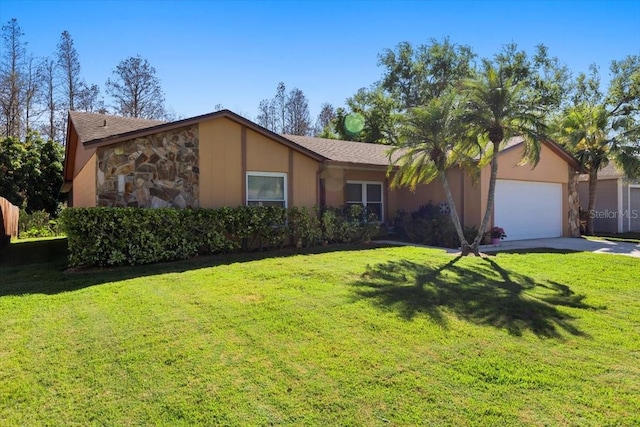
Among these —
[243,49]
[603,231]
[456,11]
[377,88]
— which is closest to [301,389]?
[456,11]

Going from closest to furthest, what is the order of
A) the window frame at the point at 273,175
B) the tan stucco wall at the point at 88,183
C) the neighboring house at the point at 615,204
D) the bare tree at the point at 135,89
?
the tan stucco wall at the point at 88,183
the window frame at the point at 273,175
the neighboring house at the point at 615,204
the bare tree at the point at 135,89

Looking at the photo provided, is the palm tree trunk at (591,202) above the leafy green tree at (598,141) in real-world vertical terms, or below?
below

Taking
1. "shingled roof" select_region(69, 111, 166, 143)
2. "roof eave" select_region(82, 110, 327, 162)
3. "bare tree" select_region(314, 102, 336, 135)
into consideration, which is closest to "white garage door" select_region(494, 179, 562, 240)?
"roof eave" select_region(82, 110, 327, 162)

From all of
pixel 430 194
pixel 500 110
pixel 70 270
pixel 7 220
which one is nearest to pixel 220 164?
pixel 70 270

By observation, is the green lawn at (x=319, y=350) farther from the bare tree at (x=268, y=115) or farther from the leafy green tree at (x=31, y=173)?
the bare tree at (x=268, y=115)

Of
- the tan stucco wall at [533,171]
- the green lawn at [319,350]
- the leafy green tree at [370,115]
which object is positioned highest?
the leafy green tree at [370,115]

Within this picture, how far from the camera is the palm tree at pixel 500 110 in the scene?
9.52 meters

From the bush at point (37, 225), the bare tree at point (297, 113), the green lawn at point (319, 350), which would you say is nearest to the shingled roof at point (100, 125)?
the green lawn at point (319, 350)

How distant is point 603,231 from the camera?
20.2 meters

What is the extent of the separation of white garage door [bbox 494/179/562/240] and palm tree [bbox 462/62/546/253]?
3981mm

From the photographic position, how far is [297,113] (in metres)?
35.8

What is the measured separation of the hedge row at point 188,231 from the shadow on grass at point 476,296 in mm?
3541

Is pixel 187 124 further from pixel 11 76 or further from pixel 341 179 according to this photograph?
pixel 11 76

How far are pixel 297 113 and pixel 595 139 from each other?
939 inches
